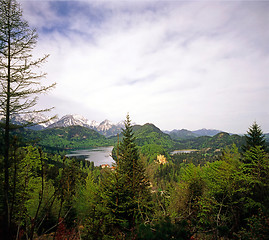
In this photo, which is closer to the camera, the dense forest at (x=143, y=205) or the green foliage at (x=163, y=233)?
the green foliage at (x=163, y=233)

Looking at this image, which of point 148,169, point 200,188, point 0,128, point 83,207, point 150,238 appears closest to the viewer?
point 150,238

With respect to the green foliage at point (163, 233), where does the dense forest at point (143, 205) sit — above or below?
below

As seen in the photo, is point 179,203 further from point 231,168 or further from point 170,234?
point 170,234

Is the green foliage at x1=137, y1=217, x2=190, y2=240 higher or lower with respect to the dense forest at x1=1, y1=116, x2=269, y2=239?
higher

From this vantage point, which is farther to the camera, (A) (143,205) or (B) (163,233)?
(A) (143,205)

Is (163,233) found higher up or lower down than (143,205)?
higher up

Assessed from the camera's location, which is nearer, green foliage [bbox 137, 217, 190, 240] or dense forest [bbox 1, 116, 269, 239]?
green foliage [bbox 137, 217, 190, 240]

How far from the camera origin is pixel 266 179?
11531 millimetres

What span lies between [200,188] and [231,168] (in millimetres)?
4001

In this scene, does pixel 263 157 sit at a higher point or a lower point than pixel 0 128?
lower

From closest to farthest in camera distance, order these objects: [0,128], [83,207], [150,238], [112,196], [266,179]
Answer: [150,238]
[0,128]
[112,196]
[266,179]
[83,207]

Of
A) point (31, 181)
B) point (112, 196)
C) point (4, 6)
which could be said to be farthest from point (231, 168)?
point (4, 6)

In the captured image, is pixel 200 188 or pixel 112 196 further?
pixel 200 188

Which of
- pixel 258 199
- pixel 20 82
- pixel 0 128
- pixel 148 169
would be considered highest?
pixel 20 82
